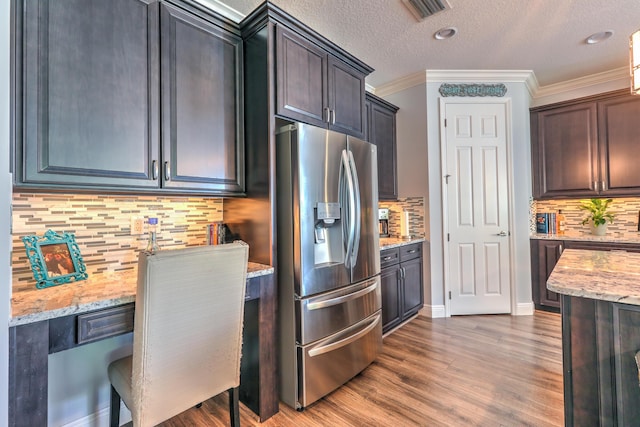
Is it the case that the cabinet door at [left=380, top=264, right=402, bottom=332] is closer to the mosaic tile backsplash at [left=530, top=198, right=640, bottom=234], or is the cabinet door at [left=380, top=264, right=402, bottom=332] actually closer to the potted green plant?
the mosaic tile backsplash at [left=530, top=198, right=640, bottom=234]

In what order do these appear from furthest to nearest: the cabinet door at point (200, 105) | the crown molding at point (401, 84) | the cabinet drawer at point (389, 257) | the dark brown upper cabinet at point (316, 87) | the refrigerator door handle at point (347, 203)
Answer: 1. the crown molding at point (401, 84)
2. the cabinet drawer at point (389, 257)
3. the refrigerator door handle at point (347, 203)
4. the dark brown upper cabinet at point (316, 87)
5. the cabinet door at point (200, 105)

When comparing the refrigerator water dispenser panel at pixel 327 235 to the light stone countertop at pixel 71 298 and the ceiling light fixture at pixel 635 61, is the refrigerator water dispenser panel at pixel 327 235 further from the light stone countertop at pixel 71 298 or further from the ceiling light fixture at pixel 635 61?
the ceiling light fixture at pixel 635 61

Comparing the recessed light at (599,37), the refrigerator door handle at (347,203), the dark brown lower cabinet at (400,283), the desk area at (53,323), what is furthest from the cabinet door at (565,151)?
the desk area at (53,323)

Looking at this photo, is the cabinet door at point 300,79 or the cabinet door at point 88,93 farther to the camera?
the cabinet door at point 300,79

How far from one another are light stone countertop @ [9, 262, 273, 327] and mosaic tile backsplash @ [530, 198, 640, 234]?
426 cm

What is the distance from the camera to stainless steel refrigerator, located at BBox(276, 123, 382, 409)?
1.88 m

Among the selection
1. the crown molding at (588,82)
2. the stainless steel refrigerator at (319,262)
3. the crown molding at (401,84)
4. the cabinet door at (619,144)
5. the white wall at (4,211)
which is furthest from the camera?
the crown molding at (401,84)

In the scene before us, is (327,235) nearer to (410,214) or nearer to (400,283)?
(400,283)

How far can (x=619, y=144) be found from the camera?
340cm

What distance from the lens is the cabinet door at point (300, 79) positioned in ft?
6.46

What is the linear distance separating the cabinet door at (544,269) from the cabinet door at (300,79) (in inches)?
119

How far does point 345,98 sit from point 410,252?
179 cm

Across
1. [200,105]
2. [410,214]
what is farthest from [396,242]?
[200,105]

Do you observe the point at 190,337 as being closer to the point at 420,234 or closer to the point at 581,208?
the point at 420,234
